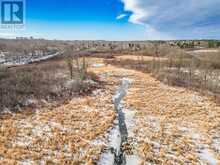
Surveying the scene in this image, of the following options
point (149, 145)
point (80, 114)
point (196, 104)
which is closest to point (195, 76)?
point (196, 104)

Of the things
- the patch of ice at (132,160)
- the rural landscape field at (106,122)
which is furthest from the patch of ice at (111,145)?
the patch of ice at (132,160)

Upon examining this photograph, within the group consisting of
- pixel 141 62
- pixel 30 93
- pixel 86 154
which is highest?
pixel 141 62

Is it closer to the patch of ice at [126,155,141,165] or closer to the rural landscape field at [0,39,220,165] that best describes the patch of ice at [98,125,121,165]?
the rural landscape field at [0,39,220,165]

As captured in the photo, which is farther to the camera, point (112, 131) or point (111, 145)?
point (112, 131)

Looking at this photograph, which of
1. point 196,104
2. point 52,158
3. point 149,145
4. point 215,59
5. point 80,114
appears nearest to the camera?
point 52,158

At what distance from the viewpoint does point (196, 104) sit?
14.1 meters

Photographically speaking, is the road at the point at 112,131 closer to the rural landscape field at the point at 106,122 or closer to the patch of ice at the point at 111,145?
the rural landscape field at the point at 106,122

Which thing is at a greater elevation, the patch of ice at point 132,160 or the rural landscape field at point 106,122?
the rural landscape field at point 106,122

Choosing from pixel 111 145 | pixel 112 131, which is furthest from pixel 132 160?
pixel 112 131

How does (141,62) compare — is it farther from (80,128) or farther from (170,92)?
(80,128)

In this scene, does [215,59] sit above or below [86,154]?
above

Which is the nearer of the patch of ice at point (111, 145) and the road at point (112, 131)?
the patch of ice at point (111, 145)

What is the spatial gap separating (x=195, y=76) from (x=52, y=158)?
18411 millimetres

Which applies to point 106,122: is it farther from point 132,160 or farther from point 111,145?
point 132,160
